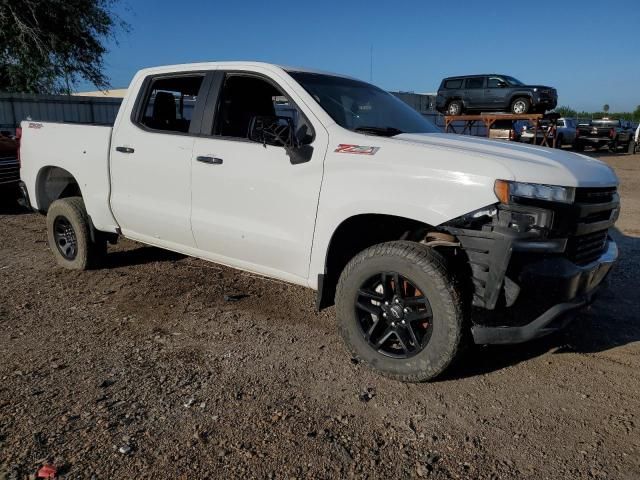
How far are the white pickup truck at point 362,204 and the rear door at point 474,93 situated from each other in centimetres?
1988

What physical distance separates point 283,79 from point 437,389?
2.35m

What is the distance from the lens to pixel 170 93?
4.90 m

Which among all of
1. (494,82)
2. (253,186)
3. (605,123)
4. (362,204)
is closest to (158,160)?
(253,186)

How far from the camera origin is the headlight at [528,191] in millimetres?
2879

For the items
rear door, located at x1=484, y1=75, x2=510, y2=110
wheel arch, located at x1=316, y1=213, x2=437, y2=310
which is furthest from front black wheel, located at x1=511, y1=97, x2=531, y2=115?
wheel arch, located at x1=316, y1=213, x2=437, y2=310

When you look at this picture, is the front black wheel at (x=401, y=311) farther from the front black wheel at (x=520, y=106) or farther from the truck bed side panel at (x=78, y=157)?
the front black wheel at (x=520, y=106)

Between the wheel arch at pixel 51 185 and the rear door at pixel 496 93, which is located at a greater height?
the rear door at pixel 496 93

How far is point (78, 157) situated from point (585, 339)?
462 cm

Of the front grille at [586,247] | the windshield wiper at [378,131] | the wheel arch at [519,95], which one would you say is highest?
the windshield wiper at [378,131]

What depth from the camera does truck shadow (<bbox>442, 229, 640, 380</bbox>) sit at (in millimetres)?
3654

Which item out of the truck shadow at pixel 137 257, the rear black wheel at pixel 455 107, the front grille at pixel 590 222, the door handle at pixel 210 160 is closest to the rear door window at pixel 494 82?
the rear black wheel at pixel 455 107

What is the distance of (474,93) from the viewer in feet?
75.8

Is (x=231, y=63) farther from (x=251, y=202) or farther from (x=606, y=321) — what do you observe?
(x=606, y=321)

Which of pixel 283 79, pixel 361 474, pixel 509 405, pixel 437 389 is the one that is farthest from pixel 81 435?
pixel 283 79
